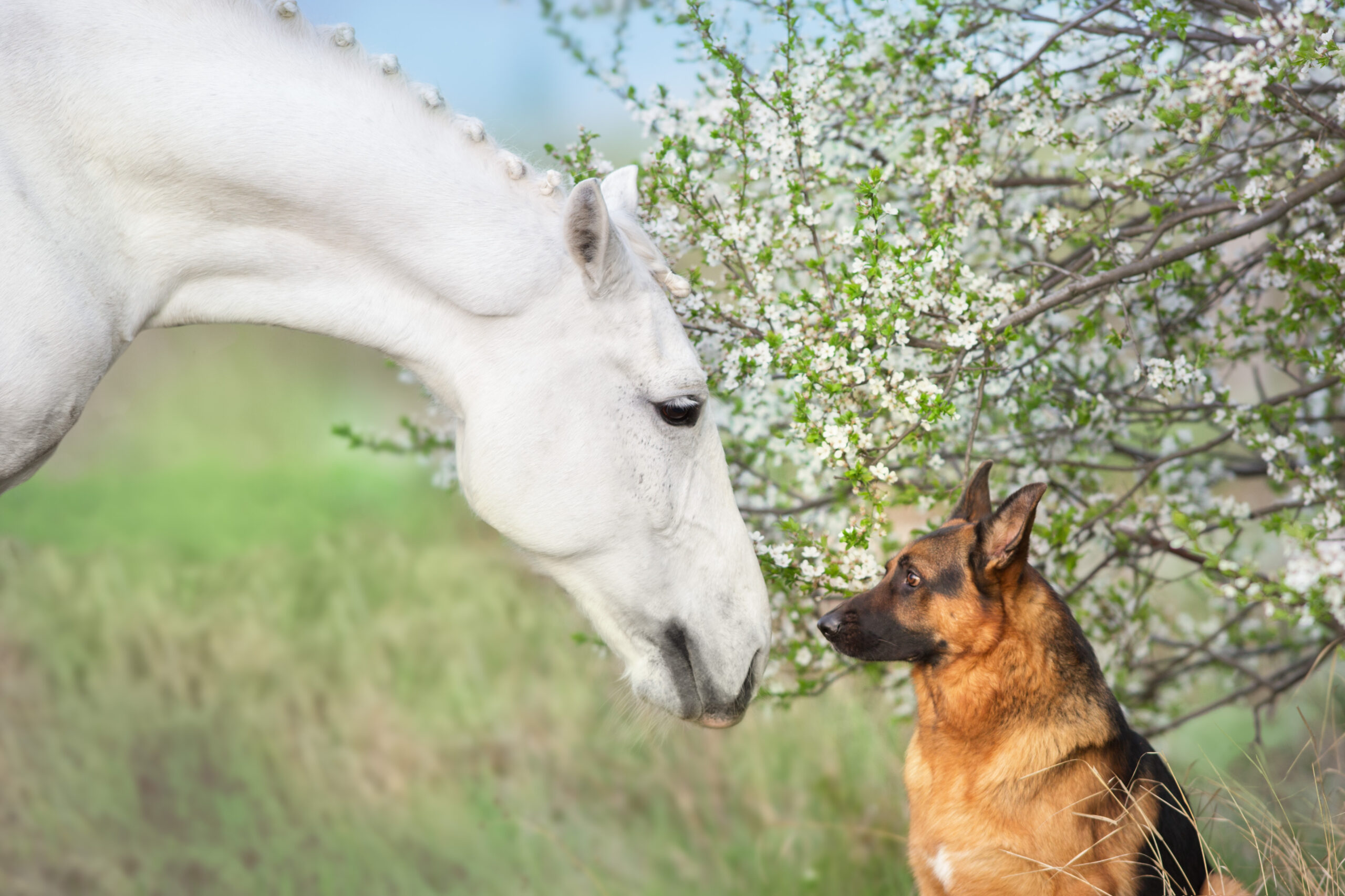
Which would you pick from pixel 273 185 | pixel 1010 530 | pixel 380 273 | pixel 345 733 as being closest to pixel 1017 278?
pixel 1010 530

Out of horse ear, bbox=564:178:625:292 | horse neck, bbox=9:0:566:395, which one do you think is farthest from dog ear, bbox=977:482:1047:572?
horse neck, bbox=9:0:566:395

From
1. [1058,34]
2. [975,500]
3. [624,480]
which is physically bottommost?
[624,480]

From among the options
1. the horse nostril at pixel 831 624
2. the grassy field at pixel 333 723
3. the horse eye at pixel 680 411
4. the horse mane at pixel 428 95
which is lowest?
the grassy field at pixel 333 723

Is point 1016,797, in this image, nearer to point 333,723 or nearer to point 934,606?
point 934,606

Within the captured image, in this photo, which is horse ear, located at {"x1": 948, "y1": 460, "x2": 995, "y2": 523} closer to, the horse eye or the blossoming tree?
the blossoming tree

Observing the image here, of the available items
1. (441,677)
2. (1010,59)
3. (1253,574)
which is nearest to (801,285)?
(1010,59)

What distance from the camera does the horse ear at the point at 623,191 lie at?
214cm

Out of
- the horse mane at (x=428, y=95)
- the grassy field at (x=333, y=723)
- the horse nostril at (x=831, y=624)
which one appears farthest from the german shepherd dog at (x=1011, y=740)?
the grassy field at (x=333, y=723)

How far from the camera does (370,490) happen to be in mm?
7164

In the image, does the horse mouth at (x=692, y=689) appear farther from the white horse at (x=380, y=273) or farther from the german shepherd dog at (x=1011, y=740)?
the german shepherd dog at (x=1011, y=740)

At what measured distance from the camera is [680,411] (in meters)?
1.97

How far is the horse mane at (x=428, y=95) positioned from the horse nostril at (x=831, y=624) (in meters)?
0.86

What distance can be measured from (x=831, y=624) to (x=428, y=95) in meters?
1.47

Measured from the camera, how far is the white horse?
1.74 metres
